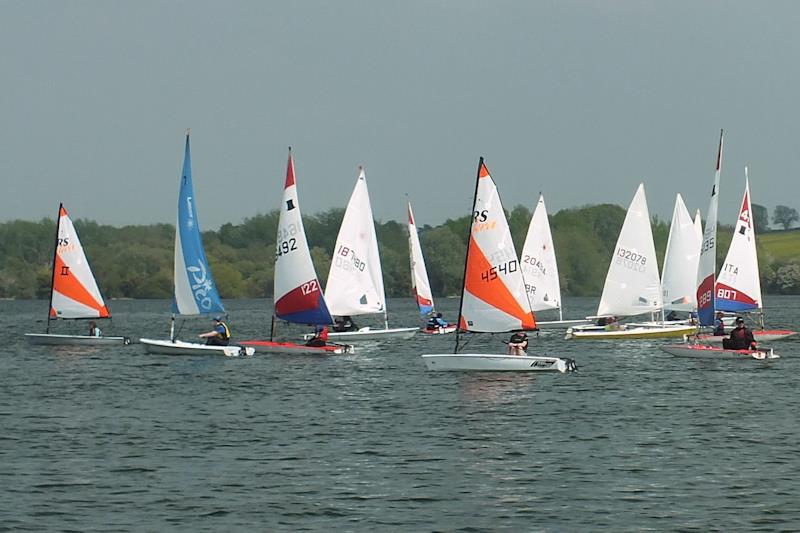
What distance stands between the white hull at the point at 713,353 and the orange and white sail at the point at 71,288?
88.2 feet

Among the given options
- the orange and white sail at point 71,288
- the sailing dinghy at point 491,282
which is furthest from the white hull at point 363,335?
the sailing dinghy at point 491,282

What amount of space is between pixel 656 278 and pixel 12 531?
4644 cm

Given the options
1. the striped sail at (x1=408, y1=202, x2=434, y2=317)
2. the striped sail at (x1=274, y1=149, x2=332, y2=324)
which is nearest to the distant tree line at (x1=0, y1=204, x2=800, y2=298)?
the striped sail at (x1=408, y1=202, x2=434, y2=317)

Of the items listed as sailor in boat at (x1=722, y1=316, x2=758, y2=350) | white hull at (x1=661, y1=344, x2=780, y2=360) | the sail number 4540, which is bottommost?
white hull at (x1=661, y1=344, x2=780, y2=360)

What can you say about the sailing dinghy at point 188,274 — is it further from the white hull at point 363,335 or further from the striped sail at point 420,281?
the striped sail at point 420,281

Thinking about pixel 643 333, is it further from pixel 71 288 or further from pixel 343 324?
pixel 71 288

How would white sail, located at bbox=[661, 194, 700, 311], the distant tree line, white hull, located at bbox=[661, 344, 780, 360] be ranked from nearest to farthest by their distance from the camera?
white hull, located at bbox=[661, 344, 780, 360] < white sail, located at bbox=[661, 194, 700, 311] < the distant tree line

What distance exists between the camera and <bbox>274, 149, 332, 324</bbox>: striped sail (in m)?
53.7

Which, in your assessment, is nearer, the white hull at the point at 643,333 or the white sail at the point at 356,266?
the white sail at the point at 356,266

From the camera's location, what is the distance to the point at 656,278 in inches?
2493

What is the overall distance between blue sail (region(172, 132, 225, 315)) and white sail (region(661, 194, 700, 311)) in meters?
24.2

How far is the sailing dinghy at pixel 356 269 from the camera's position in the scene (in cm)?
6094

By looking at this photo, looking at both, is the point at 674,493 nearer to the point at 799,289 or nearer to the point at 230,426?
the point at 230,426

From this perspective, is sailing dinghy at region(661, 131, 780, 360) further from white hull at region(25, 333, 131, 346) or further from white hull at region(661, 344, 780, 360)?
white hull at region(25, 333, 131, 346)
